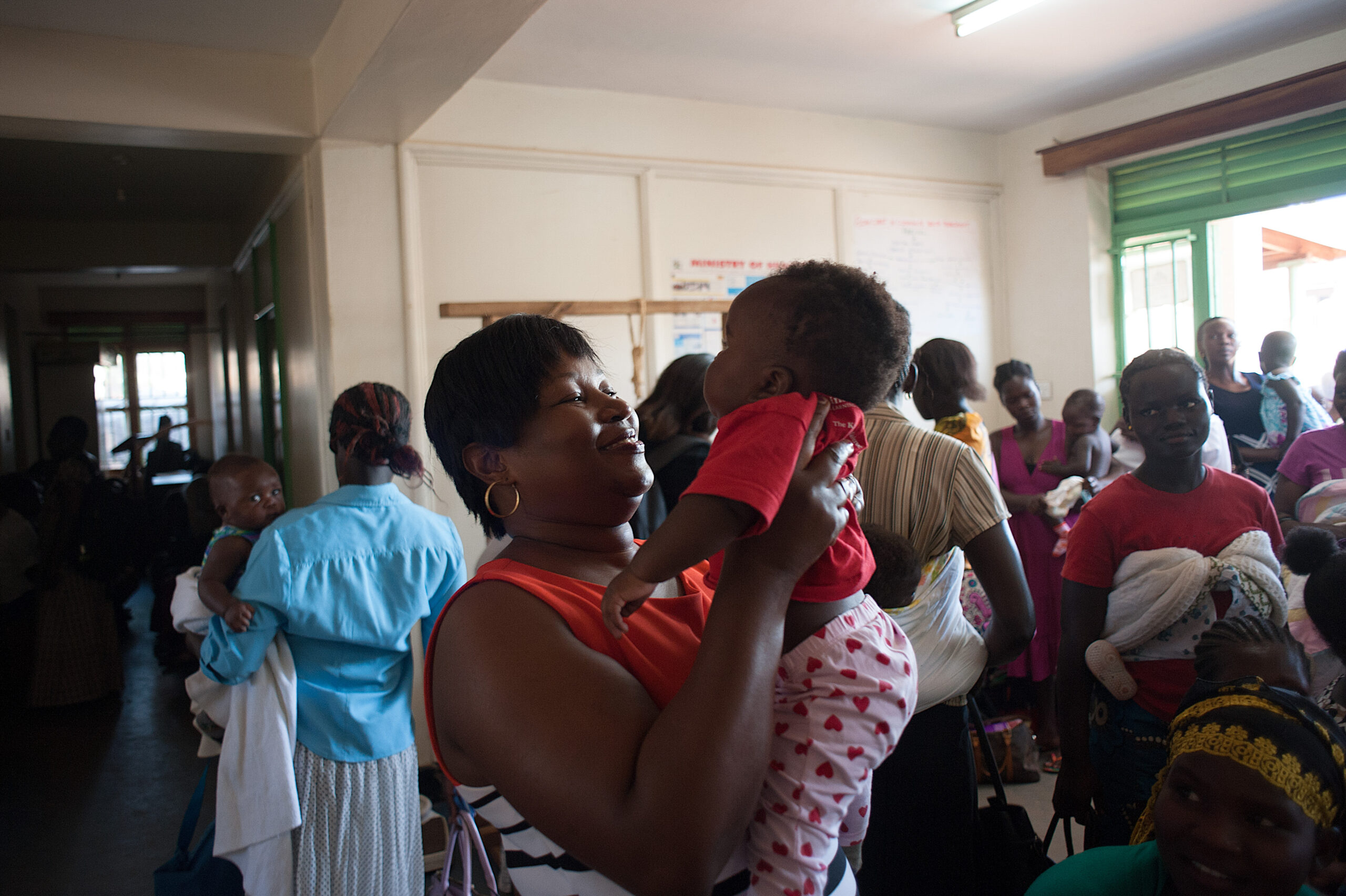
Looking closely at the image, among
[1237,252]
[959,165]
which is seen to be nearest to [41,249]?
[959,165]

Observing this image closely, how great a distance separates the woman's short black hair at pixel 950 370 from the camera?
274 centimetres

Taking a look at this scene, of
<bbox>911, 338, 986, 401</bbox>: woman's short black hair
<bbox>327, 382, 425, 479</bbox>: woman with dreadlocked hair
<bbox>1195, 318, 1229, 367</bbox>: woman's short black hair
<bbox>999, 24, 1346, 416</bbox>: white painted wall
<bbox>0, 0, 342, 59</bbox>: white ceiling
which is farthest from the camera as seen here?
<bbox>999, 24, 1346, 416</bbox>: white painted wall

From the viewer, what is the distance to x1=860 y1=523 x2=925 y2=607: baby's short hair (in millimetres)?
1777

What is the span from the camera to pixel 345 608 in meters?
2.22

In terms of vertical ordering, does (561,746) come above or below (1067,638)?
above

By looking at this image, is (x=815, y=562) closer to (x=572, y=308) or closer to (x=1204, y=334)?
(x=572, y=308)

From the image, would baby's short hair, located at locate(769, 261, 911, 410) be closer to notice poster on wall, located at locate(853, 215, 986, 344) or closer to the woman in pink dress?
the woman in pink dress

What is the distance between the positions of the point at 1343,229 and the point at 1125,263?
1.07 metres

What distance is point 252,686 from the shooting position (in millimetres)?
2184

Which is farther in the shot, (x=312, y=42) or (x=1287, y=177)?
(x=1287, y=177)

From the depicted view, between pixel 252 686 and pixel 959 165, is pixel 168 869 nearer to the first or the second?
pixel 252 686

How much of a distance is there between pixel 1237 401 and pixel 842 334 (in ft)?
12.6

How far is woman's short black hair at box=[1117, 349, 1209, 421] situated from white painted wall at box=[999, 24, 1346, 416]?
3.43 metres

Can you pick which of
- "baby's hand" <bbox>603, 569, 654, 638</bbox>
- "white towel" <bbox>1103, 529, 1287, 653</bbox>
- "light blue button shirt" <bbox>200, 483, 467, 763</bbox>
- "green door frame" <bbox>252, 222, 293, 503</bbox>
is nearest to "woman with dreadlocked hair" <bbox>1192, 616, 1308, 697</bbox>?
"white towel" <bbox>1103, 529, 1287, 653</bbox>
